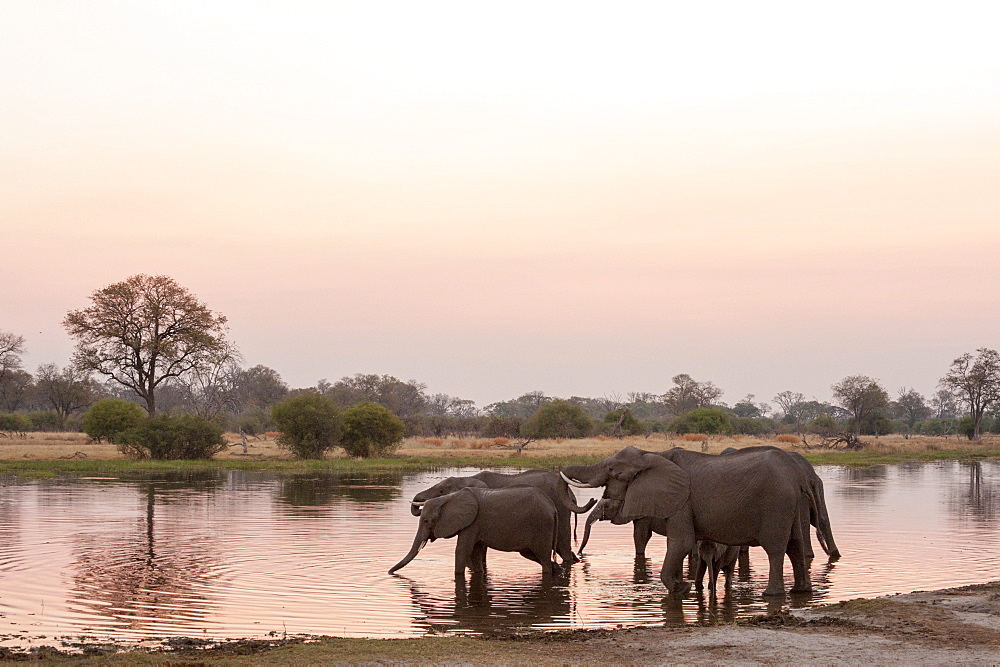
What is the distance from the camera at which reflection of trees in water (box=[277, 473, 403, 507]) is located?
91.9 ft

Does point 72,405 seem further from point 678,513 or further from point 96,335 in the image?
point 678,513

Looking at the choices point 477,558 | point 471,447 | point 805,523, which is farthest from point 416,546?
point 471,447

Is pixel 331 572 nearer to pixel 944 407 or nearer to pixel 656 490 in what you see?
pixel 656 490

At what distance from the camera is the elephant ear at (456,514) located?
15.0 meters

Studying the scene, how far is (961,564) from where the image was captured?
17000 millimetres

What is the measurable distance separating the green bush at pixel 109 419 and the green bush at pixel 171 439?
263 inches

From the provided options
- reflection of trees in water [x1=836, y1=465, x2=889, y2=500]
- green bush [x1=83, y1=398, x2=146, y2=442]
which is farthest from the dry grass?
reflection of trees in water [x1=836, y1=465, x2=889, y2=500]

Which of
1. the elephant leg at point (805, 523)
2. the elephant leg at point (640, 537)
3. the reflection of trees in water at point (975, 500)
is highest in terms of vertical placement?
the elephant leg at point (805, 523)

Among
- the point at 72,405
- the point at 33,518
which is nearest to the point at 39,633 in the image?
the point at 33,518

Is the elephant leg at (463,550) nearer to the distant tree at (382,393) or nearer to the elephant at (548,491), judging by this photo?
the elephant at (548,491)

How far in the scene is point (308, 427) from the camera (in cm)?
4934

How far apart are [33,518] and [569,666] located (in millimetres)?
17390

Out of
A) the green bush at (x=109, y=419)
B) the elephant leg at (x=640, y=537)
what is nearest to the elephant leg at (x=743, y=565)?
the elephant leg at (x=640, y=537)

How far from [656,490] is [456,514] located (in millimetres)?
2882
